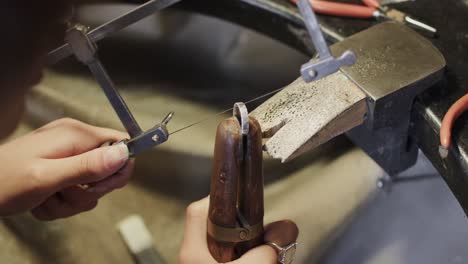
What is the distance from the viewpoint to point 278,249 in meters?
0.48

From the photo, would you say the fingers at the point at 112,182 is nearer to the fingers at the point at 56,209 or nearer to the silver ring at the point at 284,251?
the fingers at the point at 56,209

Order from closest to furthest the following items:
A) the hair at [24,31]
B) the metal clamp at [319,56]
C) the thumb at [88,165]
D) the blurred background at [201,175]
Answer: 1. the hair at [24,31]
2. the metal clamp at [319,56]
3. the thumb at [88,165]
4. the blurred background at [201,175]

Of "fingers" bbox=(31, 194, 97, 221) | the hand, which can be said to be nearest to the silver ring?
the hand

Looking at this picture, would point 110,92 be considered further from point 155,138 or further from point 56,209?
point 56,209

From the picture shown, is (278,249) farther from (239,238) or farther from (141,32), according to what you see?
(141,32)

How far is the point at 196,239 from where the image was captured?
49cm

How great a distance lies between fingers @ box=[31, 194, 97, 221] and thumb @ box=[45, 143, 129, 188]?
0.09 meters

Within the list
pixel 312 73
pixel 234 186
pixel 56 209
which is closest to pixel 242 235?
pixel 234 186

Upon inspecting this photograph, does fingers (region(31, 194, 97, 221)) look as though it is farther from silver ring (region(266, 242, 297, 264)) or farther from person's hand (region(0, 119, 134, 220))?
silver ring (region(266, 242, 297, 264))

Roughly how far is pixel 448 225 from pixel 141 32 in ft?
1.75

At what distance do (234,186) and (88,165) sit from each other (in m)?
0.15

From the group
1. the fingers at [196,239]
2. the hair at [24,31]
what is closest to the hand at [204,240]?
the fingers at [196,239]

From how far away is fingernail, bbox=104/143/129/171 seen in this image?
497 mm

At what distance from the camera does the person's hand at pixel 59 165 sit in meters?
0.50
